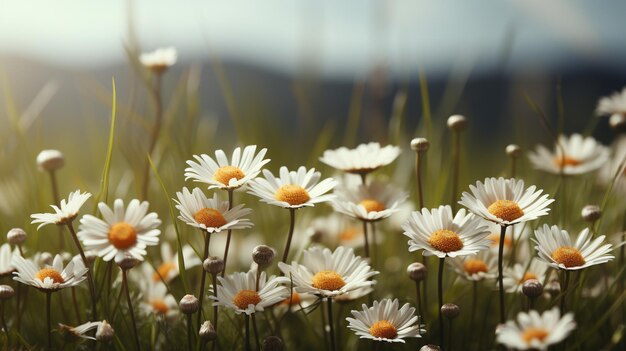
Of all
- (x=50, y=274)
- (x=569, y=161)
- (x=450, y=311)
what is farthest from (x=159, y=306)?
(x=569, y=161)

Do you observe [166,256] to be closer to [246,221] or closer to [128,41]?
[246,221]

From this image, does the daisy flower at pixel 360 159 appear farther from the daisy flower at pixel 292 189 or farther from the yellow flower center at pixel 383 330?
the yellow flower center at pixel 383 330

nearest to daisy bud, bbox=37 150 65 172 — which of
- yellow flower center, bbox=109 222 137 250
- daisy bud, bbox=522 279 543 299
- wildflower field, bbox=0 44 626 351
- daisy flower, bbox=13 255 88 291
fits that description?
wildflower field, bbox=0 44 626 351

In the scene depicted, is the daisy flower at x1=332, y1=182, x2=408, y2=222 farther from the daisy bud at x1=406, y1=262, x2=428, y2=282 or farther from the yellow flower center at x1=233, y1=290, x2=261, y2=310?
the yellow flower center at x1=233, y1=290, x2=261, y2=310

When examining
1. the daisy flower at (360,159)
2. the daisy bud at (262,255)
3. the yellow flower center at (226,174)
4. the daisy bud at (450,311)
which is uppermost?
the daisy flower at (360,159)

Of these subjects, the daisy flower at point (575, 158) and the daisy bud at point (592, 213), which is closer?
the daisy bud at point (592, 213)

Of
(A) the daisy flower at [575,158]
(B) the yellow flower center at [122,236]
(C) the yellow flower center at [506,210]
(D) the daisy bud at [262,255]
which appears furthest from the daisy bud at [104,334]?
(A) the daisy flower at [575,158]

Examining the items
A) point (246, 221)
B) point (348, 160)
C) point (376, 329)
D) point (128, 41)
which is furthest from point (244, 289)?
point (128, 41)
